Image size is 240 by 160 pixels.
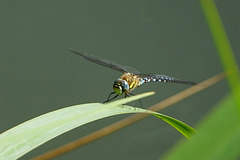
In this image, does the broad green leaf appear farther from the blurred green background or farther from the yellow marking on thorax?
the blurred green background

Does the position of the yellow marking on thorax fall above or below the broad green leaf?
below

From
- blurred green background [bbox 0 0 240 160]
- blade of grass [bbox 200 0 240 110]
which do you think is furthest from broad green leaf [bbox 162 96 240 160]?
blurred green background [bbox 0 0 240 160]

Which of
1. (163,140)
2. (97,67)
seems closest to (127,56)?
(97,67)

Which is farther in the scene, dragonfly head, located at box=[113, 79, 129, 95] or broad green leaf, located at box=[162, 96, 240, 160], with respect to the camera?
dragonfly head, located at box=[113, 79, 129, 95]

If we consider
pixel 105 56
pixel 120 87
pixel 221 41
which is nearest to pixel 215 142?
pixel 221 41

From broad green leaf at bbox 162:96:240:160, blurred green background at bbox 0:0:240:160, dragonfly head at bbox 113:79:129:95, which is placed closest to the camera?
broad green leaf at bbox 162:96:240:160

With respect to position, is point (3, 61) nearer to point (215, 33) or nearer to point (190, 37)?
point (190, 37)
